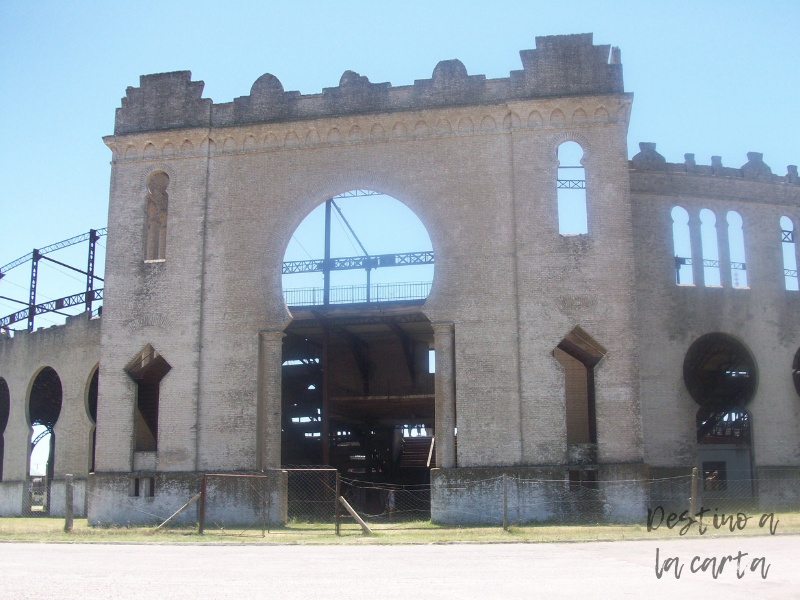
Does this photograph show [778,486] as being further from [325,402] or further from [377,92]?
[377,92]

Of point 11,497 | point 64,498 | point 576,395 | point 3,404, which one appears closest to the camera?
point 576,395

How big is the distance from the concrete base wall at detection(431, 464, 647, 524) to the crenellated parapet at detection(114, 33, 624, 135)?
10.1m

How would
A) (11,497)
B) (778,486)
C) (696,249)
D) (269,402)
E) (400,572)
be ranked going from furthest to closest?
(11,497)
(696,249)
(778,486)
(269,402)
(400,572)

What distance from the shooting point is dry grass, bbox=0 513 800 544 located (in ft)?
54.7

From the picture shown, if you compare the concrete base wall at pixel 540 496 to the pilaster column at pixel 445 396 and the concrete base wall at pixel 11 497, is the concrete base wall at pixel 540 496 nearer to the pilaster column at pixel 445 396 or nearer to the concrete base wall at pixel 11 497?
the pilaster column at pixel 445 396

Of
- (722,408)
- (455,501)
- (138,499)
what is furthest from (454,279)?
(722,408)

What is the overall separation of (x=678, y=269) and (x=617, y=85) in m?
7.73

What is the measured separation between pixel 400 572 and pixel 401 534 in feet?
23.5

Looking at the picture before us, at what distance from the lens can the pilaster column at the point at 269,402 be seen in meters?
22.7

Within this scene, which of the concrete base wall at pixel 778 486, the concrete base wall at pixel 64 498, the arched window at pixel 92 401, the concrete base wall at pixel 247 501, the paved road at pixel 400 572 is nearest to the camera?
the paved road at pixel 400 572

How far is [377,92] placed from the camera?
2400 centimetres

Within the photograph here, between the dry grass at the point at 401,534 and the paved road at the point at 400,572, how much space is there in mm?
1103

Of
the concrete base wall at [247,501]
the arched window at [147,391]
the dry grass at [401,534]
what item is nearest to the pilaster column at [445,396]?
the dry grass at [401,534]

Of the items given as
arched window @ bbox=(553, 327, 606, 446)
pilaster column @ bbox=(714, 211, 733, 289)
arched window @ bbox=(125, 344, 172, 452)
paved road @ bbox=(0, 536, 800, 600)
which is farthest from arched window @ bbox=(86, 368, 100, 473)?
pilaster column @ bbox=(714, 211, 733, 289)
